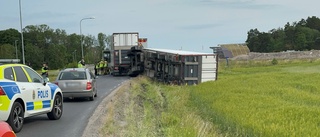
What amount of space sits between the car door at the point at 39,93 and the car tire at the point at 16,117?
26.7 inches

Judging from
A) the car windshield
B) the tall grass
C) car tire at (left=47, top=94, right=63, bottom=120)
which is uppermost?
the car windshield

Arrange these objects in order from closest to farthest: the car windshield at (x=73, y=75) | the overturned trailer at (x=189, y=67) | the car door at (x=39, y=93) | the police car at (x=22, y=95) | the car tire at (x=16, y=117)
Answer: the police car at (x=22, y=95) < the car tire at (x=16, y=117) < the car door at (x=39, y=93) < the car windshield at (x=73, y=75) < the overturned trailer at (x=189, y=67)

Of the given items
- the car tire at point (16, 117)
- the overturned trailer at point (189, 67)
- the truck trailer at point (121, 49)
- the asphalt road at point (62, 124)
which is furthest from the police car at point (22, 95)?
the truck trailer at point (121, 49)

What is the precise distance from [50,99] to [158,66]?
68.7 ft

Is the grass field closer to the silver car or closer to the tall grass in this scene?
the tall grass

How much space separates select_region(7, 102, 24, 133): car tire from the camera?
32.7ft

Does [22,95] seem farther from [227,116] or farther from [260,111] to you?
[260,111]

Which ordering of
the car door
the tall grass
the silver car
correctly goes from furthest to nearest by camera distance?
the silver car
the car door
the tall grass

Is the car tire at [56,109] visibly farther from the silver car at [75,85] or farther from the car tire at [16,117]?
the silver car at [75,85]

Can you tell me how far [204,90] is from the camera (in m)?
22.4

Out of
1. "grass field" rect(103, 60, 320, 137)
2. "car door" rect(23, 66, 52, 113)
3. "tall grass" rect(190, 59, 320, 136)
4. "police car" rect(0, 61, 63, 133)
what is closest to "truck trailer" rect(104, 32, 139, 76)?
"tall grass" rect(190, 59, 320, 136)

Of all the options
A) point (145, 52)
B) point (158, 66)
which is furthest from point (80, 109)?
point (145, 52)

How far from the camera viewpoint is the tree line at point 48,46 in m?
104

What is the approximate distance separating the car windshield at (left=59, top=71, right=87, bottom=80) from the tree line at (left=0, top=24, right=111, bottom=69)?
78.6m
